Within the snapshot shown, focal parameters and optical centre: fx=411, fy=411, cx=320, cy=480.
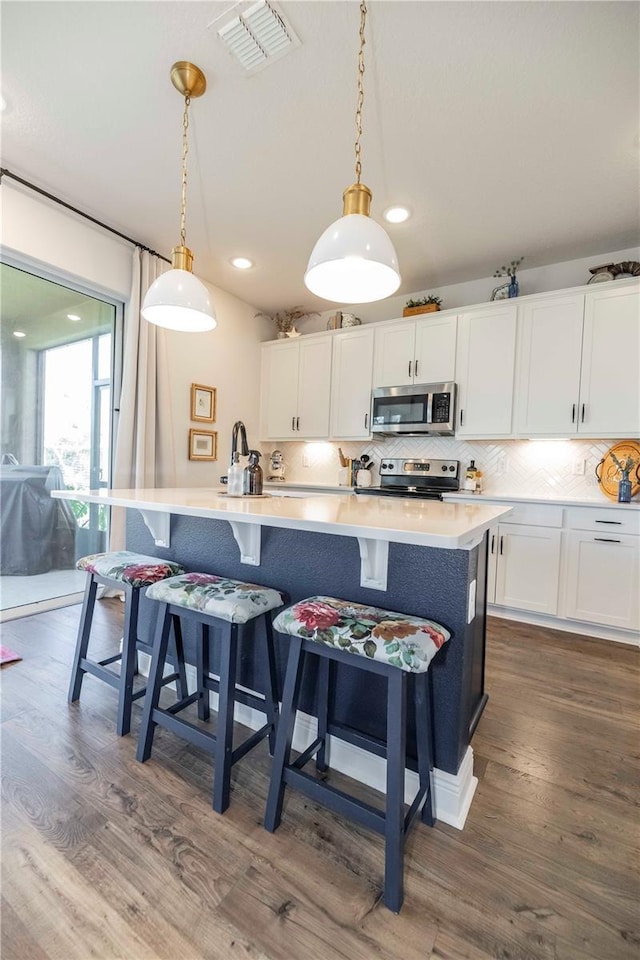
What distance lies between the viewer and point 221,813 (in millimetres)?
1350

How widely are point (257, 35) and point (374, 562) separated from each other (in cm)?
221

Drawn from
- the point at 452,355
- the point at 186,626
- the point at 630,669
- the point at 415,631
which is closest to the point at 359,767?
the point at 415,631

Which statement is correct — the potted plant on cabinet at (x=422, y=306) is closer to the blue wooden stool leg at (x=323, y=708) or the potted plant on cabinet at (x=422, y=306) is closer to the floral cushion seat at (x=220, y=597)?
the floral cushion seat at (x=220, y=597)

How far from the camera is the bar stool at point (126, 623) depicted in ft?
5.65

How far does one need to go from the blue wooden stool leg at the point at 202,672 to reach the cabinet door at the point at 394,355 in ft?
9.52

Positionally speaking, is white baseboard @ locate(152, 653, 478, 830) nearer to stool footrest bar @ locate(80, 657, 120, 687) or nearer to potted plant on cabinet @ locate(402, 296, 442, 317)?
stool footrest bar @ locate(80, 657, 120, 687)

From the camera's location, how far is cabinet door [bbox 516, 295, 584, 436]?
124 inches

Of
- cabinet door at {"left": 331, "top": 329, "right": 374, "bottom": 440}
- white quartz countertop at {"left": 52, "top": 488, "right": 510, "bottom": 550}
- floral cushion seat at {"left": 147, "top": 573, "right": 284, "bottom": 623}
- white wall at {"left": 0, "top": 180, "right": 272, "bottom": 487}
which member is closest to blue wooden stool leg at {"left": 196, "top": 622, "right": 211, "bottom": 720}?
floral cushion seat at {"left": 147, "top": 573, "right": 284, "bottom": 623}

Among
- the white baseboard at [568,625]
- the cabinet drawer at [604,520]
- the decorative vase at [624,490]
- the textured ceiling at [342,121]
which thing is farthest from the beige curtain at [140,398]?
the decorative vase at [624,490]

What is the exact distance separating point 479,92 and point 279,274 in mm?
2212

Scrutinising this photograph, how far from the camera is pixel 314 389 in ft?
14.5

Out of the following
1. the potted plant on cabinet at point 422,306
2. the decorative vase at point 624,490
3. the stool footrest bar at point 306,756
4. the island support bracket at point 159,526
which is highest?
the potted plant on cabinet at point 422,306

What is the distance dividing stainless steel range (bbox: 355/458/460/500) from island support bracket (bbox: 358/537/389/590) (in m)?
2.34

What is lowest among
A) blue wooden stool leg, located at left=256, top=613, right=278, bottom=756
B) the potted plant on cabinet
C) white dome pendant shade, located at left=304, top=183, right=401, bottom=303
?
blue wooden stool leg, located at left=256, top=613, right=278, bottom=756
